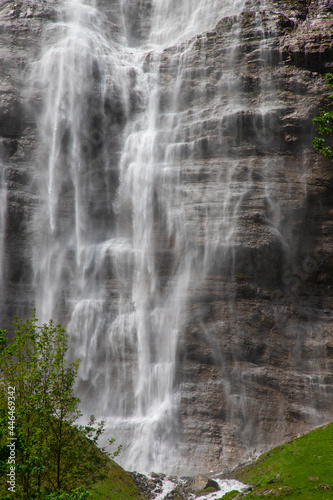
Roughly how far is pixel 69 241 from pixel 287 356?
22043 mm

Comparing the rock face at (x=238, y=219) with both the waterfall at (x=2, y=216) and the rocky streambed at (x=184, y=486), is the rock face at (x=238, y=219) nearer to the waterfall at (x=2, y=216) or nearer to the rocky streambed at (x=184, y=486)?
the waterfall at (x=2, y=216)

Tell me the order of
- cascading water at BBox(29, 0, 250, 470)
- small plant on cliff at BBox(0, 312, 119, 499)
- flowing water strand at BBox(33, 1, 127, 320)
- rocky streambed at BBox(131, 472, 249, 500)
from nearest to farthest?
small plant on cliff at BBox(0, 312, 119, 499)
rocky streambed at BBox(131, 472, 249, 500)
cascading water at BBox(29, 0, 250, 470)
flowing water strand at BBox(33, 1, 127, 320)

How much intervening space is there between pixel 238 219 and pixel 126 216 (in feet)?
34.5

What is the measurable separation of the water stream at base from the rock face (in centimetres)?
28

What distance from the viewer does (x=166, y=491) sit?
2906cm

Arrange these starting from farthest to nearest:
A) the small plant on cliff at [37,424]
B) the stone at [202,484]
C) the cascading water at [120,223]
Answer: the cascading water at [120,223] → the stone at [202,484] → the small plant on cliff at [37,424]

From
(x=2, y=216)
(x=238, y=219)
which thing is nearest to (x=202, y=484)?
(x=238, y=219)

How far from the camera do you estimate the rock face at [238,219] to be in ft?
114

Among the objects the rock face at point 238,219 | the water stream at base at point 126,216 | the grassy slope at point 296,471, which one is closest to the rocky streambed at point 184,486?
the grassy slope at point 296,471

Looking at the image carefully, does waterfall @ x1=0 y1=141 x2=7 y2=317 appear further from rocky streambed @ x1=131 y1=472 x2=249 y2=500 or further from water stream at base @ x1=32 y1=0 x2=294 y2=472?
rocky streambed @ x1=131 y1=472 x2=249 y2=500

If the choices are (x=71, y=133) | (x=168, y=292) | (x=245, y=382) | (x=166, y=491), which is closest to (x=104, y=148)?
(x=71, y=133)

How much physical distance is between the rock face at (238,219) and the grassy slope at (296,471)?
11.0 feet

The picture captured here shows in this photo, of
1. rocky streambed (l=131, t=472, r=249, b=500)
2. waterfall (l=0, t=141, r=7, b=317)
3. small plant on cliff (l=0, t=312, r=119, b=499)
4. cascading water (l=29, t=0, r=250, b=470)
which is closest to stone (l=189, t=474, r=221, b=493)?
rocky streambed (l=131, t=472, r=249, b=500)

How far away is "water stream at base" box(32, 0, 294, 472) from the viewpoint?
1484 inches
